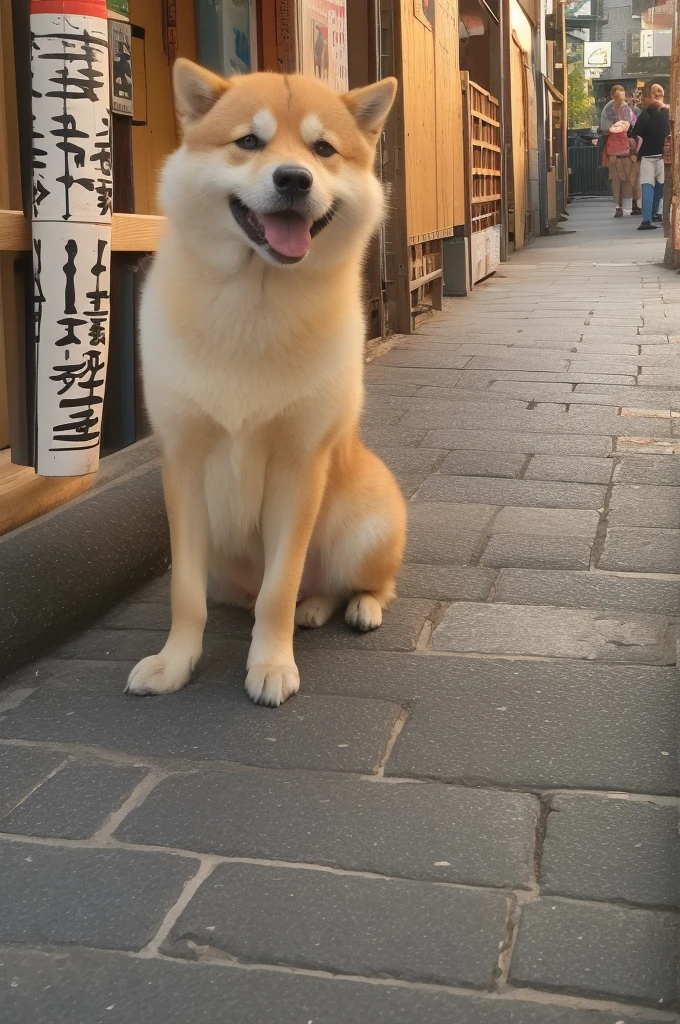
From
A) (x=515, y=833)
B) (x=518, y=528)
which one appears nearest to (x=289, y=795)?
(x=515, y=833)

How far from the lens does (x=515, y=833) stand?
1.81 meters

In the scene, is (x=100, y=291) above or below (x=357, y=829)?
above

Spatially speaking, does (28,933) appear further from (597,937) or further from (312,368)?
(312,368)

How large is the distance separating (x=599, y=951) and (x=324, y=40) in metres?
5.32

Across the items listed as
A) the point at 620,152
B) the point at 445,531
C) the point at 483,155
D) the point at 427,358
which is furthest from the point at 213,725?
the point at 620,152

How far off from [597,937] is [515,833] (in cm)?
29

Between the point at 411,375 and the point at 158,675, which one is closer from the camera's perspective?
the point at 158,675

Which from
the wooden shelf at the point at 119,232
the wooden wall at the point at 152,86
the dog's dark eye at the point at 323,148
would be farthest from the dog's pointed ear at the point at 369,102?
the wooden wall at the point at 152,86

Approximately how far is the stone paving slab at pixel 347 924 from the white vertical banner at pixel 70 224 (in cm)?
150

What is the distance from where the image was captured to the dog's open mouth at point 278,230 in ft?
7.19

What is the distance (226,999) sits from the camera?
4.67ft

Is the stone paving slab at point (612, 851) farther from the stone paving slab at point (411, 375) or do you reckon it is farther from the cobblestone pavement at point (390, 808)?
the stone paving slab at point (411, 375)

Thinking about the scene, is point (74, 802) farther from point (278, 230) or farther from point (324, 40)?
point (324, 40)

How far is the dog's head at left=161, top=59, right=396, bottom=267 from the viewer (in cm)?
216
